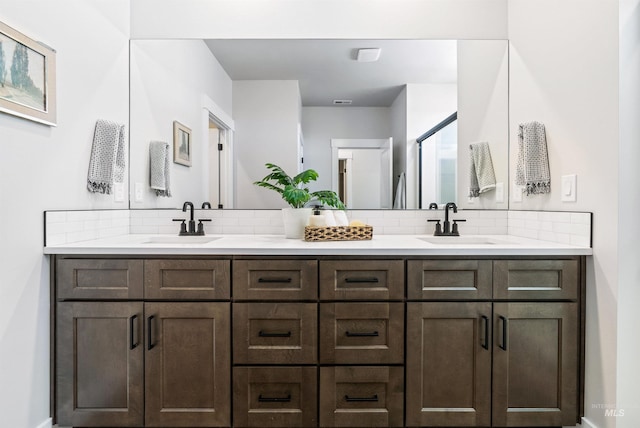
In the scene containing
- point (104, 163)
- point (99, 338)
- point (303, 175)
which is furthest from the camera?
point (303, 175)

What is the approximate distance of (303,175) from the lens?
2.20 meters

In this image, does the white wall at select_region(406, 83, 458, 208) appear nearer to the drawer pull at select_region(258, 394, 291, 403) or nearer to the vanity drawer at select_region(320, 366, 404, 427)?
the vanity drawer at select_region(320, 366, 404, 427)

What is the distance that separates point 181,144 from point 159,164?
176 mm

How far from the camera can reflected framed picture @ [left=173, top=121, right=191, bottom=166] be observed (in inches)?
91.7

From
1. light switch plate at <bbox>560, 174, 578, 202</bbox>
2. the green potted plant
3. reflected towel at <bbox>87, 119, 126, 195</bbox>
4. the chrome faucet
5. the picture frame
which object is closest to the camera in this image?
the picture frame

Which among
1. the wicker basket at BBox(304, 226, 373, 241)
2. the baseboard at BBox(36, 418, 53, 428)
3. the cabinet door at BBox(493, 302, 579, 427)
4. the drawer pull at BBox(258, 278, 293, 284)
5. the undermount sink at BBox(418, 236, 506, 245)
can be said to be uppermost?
the wicker basket at BBox(304, 226, 373, 241)

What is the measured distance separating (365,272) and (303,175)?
30.4 inches

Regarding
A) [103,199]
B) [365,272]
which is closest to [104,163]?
[103,199]

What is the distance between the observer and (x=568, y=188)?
5.82 feet

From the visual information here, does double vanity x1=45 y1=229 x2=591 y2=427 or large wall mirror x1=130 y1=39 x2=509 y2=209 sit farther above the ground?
large wall mirror x1=130 y1=39 x2=509 y2=209

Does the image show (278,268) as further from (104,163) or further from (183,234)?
(104,163)

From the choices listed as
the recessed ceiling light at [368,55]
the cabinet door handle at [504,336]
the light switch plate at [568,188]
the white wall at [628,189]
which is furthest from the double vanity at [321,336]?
the recessed ceiling light at [368,55]

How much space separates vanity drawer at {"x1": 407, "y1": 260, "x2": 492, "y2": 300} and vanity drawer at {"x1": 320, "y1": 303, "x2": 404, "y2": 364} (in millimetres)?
121

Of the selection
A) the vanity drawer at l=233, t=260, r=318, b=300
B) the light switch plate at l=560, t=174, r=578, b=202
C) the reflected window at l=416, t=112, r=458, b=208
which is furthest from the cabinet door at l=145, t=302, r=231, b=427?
the light switch plate at l=560, t=174, r=578, b=202
